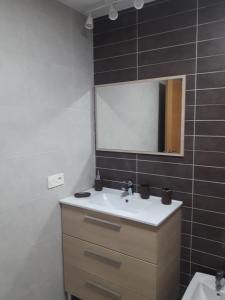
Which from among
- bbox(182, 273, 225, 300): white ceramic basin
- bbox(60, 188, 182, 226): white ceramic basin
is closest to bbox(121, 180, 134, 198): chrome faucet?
bbox(60, 188, 182, 226): white ceramic basin

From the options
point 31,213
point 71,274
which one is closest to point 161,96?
point 31,213

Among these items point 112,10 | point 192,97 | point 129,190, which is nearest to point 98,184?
point 129,190

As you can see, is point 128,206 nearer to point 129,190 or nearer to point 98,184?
point 129,190

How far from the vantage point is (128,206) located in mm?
1875

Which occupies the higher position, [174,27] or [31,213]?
[174,27]

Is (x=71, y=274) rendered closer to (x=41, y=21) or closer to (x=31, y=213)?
(x=31, y=213)

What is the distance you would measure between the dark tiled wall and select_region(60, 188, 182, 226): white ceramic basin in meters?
0.16

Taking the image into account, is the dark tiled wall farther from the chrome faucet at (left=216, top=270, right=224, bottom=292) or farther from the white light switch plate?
the white light switch plate

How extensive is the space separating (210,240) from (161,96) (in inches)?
44.1

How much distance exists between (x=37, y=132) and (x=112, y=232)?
86cm

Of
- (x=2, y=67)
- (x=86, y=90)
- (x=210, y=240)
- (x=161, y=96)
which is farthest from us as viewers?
(x=86, y=90)

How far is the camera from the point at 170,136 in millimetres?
1791

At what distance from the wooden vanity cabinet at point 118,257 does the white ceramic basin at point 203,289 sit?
0.16 metres

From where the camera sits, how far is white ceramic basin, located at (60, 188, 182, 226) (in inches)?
58.7
